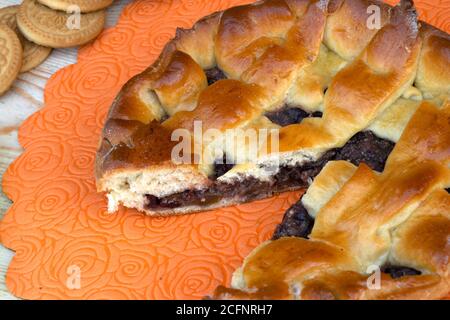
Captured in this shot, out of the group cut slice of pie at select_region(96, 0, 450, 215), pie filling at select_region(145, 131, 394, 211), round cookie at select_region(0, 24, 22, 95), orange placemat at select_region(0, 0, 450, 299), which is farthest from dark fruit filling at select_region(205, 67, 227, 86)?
round cookie at select_region(0, 24, 22, 95)

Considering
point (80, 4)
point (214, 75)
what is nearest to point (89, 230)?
point (214, 75)

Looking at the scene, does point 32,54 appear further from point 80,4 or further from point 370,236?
point 370,236

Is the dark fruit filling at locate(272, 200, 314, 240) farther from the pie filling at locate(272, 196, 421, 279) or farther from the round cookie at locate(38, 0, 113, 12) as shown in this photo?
the round cookie at locate(38, 0, 113, 12)

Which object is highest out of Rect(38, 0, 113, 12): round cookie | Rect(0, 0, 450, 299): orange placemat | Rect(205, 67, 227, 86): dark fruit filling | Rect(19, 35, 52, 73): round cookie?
Rect(38, 0, 113, 12): round cookie

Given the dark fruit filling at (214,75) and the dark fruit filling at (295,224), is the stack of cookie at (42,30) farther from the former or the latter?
the dark fruit filling at (295,224)

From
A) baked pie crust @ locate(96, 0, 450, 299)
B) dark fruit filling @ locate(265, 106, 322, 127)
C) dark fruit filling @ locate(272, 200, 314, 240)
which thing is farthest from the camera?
dark fruit filling @ locate(265, 106, 322, 127)

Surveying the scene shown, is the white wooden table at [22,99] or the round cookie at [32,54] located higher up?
the round cookie at [32,54]

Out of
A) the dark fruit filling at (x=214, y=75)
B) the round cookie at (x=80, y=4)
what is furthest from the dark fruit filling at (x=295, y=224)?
the round cookie at (x=80, y=4)
